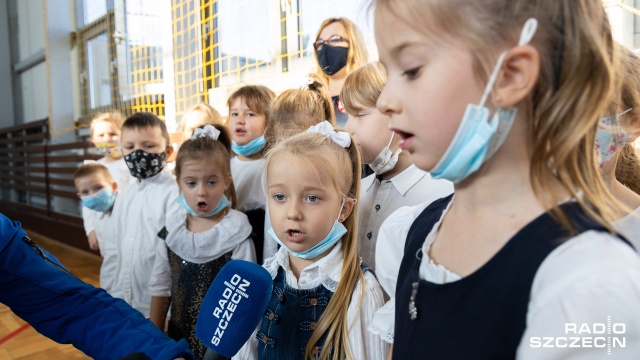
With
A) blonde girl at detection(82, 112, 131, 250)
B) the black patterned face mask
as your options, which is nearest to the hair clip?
the black patterned face mask

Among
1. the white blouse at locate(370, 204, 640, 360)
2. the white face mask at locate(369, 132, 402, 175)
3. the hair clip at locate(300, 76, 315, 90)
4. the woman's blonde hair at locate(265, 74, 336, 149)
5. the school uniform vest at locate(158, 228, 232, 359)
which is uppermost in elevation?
the hair clip at locate(300, 76, 315, 90)

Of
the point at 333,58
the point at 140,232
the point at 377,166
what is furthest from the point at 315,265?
the point at 333,58

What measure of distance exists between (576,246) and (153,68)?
4.13 meters

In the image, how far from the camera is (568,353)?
0.45 metres

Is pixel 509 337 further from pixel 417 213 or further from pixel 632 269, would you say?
pixel 417 213

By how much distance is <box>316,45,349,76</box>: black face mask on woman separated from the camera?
6.57 ft

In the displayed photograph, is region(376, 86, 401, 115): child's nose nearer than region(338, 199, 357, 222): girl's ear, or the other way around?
region(376, 86, 401, 115): child's nose

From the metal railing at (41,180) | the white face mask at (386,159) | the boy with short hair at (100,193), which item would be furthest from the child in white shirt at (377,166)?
the metal railing at (41,180)

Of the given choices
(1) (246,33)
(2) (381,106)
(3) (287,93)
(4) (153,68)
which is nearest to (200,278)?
(3) (287,93)

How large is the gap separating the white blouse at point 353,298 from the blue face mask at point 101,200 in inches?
61.5

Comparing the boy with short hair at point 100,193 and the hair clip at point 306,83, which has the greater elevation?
the hair clip at point 306,83

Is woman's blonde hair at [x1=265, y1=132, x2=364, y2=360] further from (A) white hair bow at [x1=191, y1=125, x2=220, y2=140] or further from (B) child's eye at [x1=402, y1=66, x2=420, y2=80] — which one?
(A) white hair bow at [x1=191, y1=125, x2=220, y2=140]

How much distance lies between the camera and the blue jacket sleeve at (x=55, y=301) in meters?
0.82

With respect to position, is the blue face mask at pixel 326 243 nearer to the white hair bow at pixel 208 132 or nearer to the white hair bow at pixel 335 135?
the white hair bow at pixel 335 135
